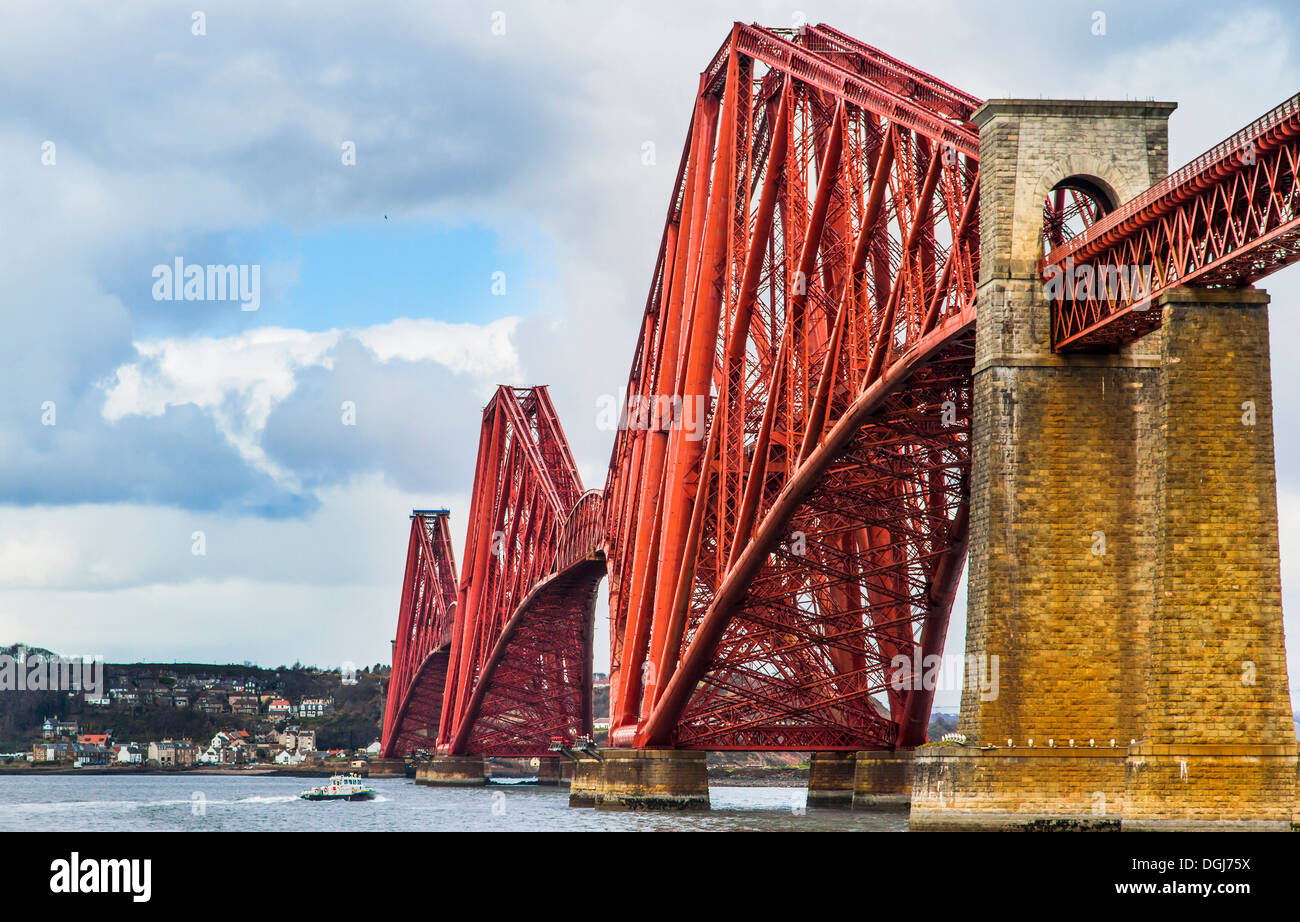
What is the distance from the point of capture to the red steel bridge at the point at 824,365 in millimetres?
38438

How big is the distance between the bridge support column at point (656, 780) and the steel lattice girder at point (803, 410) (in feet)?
2.95

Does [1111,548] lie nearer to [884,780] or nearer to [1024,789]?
[1024,789]

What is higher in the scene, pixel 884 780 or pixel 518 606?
pixel 518 606

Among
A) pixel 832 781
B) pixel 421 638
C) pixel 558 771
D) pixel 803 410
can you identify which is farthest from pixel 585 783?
pixel 421 638

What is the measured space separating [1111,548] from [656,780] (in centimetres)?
3153

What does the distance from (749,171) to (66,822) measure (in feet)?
135

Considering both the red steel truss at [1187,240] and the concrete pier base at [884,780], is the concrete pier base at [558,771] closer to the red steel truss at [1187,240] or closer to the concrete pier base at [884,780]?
the concrete pier base at [884,780]

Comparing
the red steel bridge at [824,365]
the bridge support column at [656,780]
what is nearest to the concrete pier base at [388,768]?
the red steel bridge at [824,365]

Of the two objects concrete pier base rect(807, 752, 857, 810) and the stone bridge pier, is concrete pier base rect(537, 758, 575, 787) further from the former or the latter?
the stone bridge pier

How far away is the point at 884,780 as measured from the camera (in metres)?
67.8
